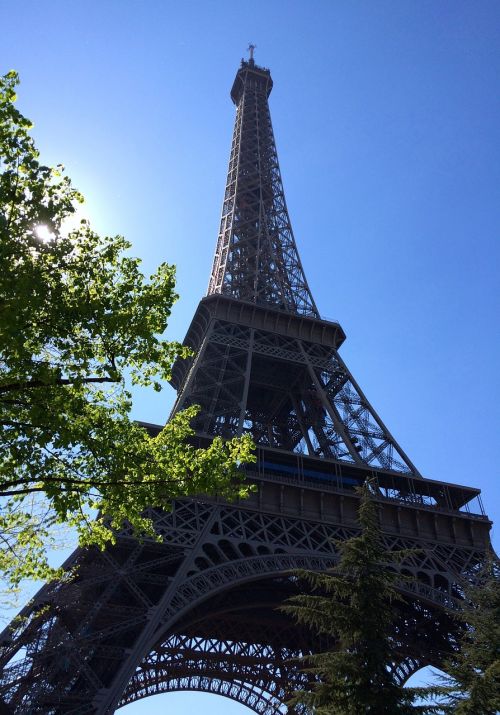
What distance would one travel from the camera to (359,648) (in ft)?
45.9

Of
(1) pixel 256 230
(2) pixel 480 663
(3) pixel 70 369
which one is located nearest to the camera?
(3) pixel 70 369

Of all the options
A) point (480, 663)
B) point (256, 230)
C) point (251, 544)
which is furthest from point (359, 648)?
point (256, 230)

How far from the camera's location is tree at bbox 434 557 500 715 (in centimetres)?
1468

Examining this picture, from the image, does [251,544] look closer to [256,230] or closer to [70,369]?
[70,369]

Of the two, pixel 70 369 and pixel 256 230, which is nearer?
pixel 70 369

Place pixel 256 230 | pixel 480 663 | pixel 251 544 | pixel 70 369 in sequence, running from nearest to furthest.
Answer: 1. pixel 70 369
2. pixel 480 663
3. pixel 251 544
4. pixel 256 230

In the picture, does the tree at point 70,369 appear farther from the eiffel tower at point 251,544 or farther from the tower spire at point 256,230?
the tower spire at point 256,230

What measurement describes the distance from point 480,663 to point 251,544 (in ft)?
34.3

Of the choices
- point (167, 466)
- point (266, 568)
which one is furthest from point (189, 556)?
point (167, 466)

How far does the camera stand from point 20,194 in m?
10.6

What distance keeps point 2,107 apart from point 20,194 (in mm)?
1459

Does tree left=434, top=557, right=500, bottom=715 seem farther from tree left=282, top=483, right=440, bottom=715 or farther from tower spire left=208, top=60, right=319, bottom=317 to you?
A: tower spire left=208, top=60, right=319, bottom=317

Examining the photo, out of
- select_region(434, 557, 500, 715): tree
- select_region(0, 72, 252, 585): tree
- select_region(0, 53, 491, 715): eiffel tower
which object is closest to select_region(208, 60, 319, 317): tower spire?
select_region(0, 53, 491, 715): eiffel tower

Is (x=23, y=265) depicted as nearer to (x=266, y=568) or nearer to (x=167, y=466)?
(x=167, y=466)
